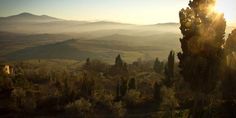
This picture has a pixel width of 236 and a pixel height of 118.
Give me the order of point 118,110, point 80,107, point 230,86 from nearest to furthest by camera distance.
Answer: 1. point 230,86
2. point 80,107
3. point 118,110

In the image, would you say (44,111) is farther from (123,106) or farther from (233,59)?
(233,59)

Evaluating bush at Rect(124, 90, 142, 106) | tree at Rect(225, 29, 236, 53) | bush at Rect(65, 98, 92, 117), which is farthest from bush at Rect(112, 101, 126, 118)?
tree at Rect(225, 29, 236, 53)

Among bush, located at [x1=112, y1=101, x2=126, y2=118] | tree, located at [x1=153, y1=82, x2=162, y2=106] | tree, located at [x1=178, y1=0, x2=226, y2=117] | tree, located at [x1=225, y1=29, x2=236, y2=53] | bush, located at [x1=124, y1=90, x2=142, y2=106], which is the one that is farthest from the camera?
tree, located at [x1=153, y1=82, x2=162, y2=106]

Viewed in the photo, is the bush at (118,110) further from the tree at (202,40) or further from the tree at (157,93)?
the tree at (202,40)

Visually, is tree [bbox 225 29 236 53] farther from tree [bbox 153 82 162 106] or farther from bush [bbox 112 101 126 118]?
tree [bbox 153 82 162 106]

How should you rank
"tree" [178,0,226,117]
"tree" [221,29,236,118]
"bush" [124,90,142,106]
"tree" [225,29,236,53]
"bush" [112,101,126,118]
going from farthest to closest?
"bush" [124,90,142,106] < "bush" [112,101,126,118] < "tree" [225,29,236,53] < "tree" [221,29,236,118] < "tree" [178,0,226,117]

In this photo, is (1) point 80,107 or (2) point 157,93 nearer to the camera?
(1) point 80,107

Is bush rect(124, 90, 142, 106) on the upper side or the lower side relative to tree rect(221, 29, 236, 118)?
lower

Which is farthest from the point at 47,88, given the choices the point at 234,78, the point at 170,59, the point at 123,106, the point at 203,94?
the point at 203,94

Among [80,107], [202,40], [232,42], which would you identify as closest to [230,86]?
[232,42]

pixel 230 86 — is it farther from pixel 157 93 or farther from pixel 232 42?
pixel 157 93
